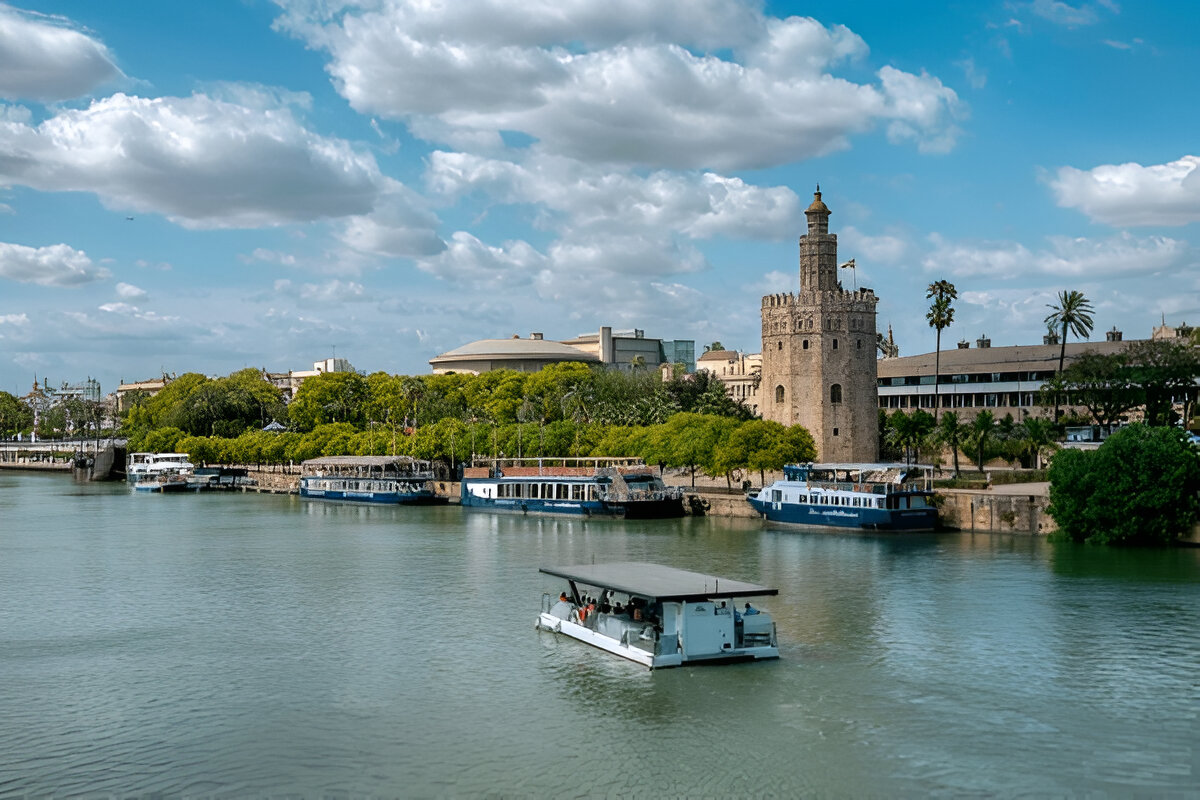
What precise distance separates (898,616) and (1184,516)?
23.1 m

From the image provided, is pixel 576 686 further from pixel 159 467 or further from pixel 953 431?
pixel 159 467

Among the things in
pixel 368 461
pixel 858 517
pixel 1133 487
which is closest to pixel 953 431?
pixel 858 517

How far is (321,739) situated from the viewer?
26.0 metres

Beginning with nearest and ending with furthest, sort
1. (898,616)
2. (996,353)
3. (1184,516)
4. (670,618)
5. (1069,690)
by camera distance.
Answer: (1069,690) < (670,618) < (898,616) < (1184,516) < (996,353)

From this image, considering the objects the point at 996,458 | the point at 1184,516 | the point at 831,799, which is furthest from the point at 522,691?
the point at 996,458

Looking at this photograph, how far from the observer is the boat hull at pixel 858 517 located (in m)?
65.8

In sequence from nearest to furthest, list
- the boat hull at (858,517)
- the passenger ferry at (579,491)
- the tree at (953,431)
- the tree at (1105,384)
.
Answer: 1. the boat hull at (858,517)
2. the passenger ferry at (579,491)
3. the tree at (953,431)
4. the tree at (1105,384)

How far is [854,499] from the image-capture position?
6731 centimetres

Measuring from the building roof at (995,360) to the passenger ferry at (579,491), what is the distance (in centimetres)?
3665

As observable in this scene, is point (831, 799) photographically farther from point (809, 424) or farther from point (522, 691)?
point (809, 424)

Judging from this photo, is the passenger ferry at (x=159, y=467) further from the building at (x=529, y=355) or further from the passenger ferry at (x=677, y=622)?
the passenger ferry at (x=677, y=622)

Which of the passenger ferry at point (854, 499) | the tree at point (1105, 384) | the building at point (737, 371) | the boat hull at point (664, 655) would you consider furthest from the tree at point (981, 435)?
the building at point (737, 371)

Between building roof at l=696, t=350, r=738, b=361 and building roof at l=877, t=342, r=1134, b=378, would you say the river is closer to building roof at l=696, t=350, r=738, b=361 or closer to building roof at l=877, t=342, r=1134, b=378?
building roof at l=877, t=342, r=1134, b=378

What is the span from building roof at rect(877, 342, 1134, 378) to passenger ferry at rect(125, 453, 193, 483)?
74222 millimetres
